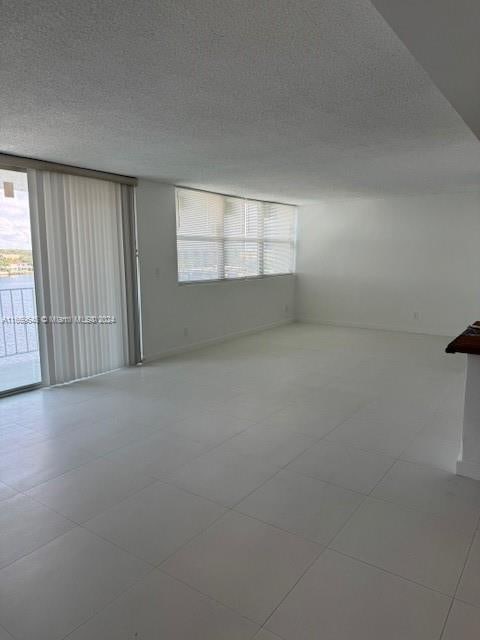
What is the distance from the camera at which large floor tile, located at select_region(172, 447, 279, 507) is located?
245cm

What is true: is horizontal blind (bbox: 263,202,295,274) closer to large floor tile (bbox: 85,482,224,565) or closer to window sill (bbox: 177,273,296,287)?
window sill (bbox: 177,273,296,287)

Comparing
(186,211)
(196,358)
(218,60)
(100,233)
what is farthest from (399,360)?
(218,60)

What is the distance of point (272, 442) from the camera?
3.12m

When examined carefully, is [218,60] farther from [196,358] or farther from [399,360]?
[399,360]

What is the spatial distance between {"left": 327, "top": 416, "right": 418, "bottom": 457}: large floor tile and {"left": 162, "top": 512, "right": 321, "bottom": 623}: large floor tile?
1.19 metres

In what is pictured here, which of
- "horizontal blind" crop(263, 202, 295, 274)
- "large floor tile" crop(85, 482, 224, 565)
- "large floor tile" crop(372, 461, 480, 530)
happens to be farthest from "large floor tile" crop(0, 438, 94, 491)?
"horizontal blind" crop(263, 202, 295, 274)

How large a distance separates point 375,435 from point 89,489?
80.5 inches

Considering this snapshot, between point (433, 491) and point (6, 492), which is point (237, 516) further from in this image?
point (6, 492)

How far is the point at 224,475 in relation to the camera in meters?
2.65

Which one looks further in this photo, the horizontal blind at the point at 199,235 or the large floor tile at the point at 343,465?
the horizontal blind at the point at 199,235

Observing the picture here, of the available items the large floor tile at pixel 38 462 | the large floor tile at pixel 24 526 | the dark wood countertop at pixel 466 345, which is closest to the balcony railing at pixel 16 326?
the large floor tile at pixel 38 462

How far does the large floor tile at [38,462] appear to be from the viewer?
2.60 m

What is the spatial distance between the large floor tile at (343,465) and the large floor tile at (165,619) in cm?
114

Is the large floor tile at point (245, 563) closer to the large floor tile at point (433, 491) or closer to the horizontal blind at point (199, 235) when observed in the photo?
the large floor tile at point (433, 491)
